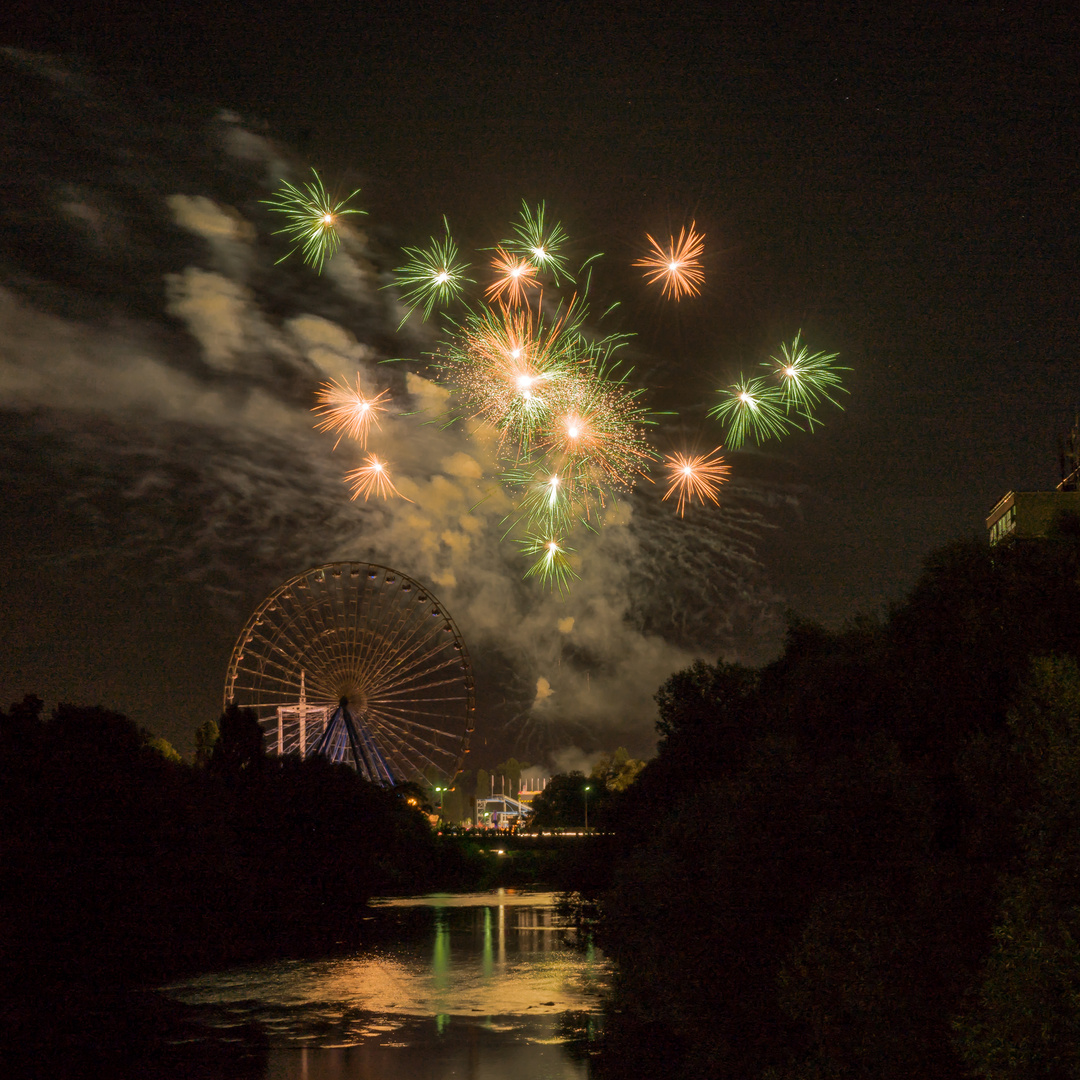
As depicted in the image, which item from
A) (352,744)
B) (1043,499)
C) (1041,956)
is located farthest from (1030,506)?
(1041,956)

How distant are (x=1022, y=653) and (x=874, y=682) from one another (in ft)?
6.59

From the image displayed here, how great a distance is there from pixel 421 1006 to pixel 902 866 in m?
13.7

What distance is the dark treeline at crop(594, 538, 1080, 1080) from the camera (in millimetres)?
8367

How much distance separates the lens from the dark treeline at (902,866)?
837cm

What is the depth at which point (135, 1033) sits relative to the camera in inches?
745

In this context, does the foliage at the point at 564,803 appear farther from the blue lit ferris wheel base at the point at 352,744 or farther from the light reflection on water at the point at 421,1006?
the light reflection on water at the point at 421,1006

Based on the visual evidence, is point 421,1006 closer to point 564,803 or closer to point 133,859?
point 133,859

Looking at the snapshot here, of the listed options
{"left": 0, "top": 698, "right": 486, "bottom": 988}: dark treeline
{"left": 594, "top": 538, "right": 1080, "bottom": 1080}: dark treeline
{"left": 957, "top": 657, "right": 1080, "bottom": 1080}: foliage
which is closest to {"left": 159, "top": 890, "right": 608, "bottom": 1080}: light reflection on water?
{"left": 0, "top": 698, "right": 486, "bottom": 988}: dark treeline

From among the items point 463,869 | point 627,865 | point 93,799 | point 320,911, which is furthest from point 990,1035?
point 463,869

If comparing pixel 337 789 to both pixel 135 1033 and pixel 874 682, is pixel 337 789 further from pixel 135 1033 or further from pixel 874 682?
pixel 874 682

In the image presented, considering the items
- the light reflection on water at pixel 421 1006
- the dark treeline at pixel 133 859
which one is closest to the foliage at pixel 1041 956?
the light reflection on water at pixel 421 1006

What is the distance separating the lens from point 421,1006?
21359mm

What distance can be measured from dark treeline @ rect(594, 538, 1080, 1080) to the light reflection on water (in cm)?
283

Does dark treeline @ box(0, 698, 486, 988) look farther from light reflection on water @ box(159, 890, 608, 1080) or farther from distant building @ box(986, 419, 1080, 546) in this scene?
distant building @ box(986, 419, 1080, 546)
